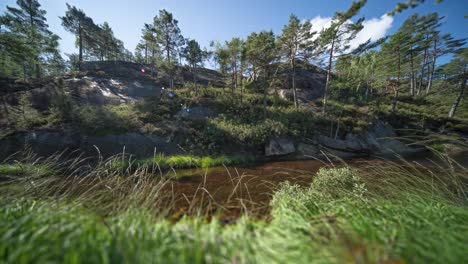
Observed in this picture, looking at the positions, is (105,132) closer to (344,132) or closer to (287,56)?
(287,56)

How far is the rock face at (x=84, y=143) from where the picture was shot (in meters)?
10.5

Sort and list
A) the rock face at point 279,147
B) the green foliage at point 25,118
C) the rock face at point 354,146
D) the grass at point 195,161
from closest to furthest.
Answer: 1. the grass at point 195,161
2. the green foliage at point 25,118
3. the rock face at point 279,147
4. the rock face at point 354,146

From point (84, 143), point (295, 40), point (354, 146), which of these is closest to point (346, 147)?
point (354, 146)

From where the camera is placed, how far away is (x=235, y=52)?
19406 millimetres

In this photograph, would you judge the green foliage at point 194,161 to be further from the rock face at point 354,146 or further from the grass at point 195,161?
the rock face at point 354,146

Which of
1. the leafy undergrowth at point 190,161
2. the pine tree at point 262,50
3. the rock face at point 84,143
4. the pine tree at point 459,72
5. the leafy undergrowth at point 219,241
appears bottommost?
the leafy undergrowth at point 190,161

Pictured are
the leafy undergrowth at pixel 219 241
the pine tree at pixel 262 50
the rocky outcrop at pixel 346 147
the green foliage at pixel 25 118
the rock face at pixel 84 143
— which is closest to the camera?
the leafy undergrowth at pixel 219 241

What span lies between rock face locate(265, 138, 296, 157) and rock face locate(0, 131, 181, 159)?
7631 millimetres

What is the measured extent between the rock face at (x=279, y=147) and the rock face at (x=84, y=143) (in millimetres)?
7631

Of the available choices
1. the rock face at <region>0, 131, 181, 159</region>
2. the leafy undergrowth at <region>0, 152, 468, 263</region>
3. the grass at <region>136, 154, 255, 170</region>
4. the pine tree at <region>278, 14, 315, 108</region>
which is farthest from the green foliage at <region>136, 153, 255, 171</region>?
the pine tree at <region>278, 14, 315, 108</region>

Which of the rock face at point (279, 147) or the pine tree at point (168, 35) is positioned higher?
the pine tree at point (168, 35)

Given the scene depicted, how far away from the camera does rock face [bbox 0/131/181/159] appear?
1049cm

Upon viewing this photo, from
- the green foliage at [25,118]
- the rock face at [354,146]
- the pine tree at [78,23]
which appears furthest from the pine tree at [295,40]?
the pine tree at [78,23]

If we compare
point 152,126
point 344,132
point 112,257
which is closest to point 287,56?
point 344,132
